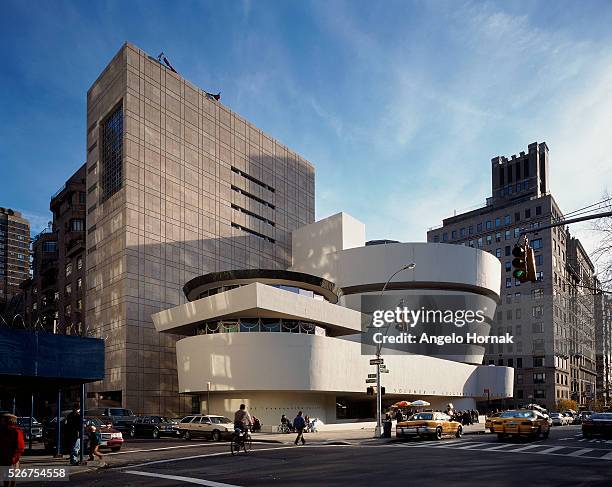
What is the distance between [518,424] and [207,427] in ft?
58.3

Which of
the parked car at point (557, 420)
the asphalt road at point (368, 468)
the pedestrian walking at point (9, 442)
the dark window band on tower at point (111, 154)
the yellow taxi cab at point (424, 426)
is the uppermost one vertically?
the dark window band on tower at point (111, 154)

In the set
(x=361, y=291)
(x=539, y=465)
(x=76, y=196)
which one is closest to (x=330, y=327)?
(x=361, y=291)

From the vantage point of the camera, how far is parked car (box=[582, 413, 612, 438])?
35062mm

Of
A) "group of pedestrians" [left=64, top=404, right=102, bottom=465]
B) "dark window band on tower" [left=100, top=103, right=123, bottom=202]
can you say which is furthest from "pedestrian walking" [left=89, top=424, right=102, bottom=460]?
"dark window band on tower" [left=100, top=103, right=123, bottom=202]

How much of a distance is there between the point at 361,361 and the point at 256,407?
11.6 m

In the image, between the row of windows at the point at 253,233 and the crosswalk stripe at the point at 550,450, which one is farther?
the row of windows at the point at 253,233

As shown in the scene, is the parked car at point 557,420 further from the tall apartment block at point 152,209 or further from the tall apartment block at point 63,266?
the tall apartment block at point 63,266

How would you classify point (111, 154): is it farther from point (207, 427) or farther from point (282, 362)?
point (207, 427)

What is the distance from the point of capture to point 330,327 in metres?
57.5

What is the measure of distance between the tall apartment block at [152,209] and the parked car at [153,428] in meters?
19.3

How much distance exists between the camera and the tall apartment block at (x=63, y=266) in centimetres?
8175

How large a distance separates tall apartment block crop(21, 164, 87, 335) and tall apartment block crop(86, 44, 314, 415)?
11.0m

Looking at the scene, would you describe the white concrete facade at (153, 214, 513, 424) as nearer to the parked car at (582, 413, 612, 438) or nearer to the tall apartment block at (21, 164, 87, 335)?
the parked car at (582, 413, 612, 438)

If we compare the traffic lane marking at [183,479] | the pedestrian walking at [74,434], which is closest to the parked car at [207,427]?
the pedestrian walking at [74,434]
